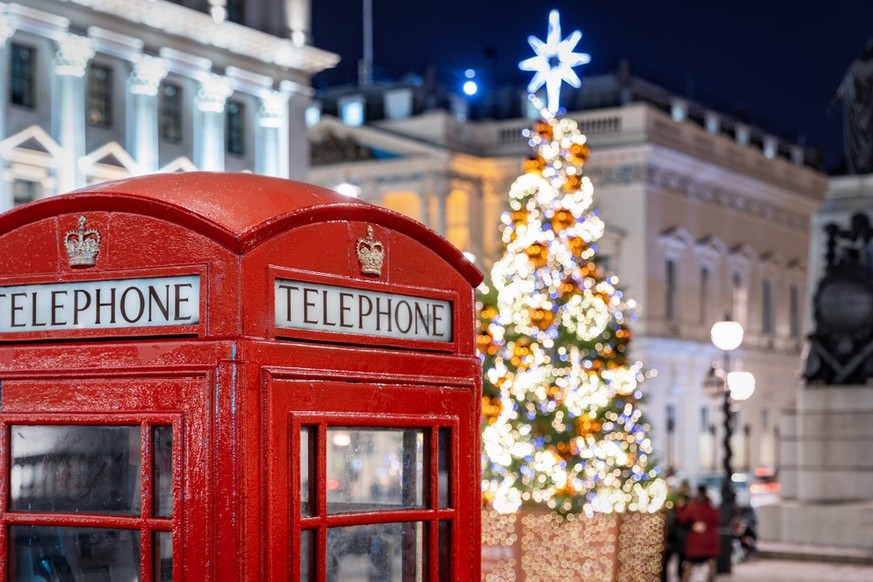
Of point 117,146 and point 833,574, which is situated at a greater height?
point 117,146

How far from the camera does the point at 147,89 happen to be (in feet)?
140

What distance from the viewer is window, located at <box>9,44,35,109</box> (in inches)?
1558

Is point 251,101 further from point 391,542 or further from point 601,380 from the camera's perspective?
point 391,542

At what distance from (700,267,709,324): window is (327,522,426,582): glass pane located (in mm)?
60345

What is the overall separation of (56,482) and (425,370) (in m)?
1.08

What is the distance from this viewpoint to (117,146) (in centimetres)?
4197

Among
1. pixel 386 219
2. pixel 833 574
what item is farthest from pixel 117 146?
pixel 386 219

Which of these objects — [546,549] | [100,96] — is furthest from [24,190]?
[546,549]

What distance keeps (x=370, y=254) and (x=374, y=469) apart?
23.1 inches

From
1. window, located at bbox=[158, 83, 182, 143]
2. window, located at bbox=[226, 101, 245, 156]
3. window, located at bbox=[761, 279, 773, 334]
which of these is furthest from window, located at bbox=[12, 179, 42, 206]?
window, located at bbox=[761, 279, 773, 334]

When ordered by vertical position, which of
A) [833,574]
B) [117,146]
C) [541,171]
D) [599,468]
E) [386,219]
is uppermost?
[117,146]

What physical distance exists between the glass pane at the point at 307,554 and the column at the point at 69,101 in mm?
36037

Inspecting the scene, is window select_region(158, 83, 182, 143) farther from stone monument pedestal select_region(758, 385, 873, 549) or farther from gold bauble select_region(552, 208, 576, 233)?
gold bauble select_region(552, 208, 576, 233)

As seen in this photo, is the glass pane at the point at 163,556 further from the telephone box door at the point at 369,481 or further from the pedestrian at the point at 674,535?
the pedestrian at the point at 674,535
